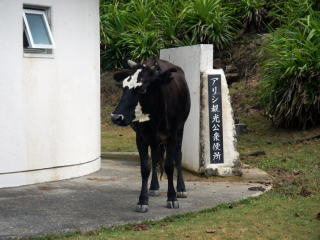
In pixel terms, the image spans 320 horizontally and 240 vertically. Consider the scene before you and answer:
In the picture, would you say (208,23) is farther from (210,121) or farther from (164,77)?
(164,77)

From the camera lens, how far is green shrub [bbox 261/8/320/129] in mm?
14672

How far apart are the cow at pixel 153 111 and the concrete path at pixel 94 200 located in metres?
0.30

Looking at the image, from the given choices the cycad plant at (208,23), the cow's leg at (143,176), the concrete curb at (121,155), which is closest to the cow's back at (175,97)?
the cow's leg at (143,176)

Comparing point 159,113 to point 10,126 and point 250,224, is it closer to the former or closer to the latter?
point 250,224

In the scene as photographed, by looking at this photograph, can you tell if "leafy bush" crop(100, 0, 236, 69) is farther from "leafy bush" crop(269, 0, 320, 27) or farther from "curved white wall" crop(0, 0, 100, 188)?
"curved white wall" crop(0, 0, 100, 188)

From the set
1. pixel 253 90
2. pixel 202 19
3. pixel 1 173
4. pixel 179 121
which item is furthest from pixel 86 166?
pixel 202 19

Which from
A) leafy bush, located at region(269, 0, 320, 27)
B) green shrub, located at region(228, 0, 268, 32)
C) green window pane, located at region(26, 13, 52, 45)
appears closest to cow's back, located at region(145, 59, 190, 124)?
green window pane, located at region(26, 13, 52, 45)

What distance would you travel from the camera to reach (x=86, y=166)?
10750mm

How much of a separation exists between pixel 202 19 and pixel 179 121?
1179 cm

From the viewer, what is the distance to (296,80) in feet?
48.7

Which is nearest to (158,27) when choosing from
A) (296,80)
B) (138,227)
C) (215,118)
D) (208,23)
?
(208,23)

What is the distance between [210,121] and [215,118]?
91 mm

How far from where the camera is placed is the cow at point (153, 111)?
7.88 meters

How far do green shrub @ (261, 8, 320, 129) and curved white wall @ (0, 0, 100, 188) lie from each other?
5.32 meters
